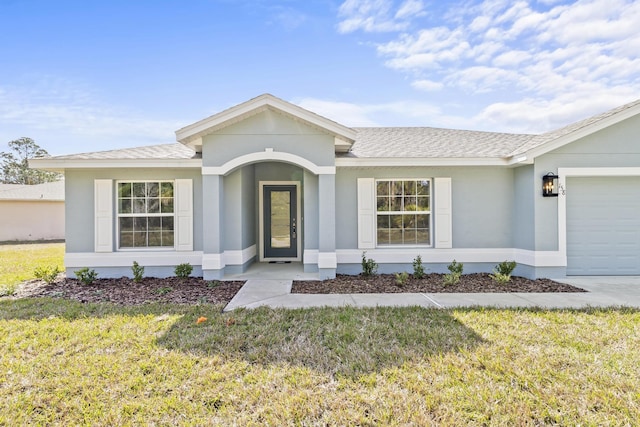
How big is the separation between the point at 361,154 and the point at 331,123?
143 centimetres

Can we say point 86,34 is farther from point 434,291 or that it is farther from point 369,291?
point 434,291

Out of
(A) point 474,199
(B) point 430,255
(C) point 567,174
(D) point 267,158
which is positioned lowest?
(B) point 430,255

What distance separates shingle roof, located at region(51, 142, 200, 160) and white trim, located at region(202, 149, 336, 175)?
1.13 metres

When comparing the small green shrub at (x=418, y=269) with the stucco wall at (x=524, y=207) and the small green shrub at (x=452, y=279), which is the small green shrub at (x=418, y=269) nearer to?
the small green shrub at (x=452, y=279)

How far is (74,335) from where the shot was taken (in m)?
4.50

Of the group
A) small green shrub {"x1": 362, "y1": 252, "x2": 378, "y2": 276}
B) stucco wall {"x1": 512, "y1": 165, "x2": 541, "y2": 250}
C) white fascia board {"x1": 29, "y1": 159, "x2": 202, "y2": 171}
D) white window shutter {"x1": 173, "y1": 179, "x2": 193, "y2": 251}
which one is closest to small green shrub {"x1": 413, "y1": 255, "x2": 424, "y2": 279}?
small green shrub {"x1": 362, "y1": 252, "x2": 378, "y2": 276}

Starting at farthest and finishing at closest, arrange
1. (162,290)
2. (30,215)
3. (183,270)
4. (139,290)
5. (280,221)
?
(30,215) < (280,221) < (183,270) < (139,290) < (162,290)

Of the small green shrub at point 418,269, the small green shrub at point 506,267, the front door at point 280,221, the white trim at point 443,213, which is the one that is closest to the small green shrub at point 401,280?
the small green shrub at point 418,269

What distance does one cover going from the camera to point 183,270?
8102 mm

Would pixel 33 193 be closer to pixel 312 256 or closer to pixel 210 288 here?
pixel 210 288

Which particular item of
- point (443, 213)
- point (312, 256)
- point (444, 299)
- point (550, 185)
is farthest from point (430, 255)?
point (550, 185)

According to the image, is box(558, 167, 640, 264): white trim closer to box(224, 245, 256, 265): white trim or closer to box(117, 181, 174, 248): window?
box(224, 245, 256, 265): white trim

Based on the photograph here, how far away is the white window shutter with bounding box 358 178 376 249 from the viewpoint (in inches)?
332

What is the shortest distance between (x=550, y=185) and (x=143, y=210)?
33.6 ft
